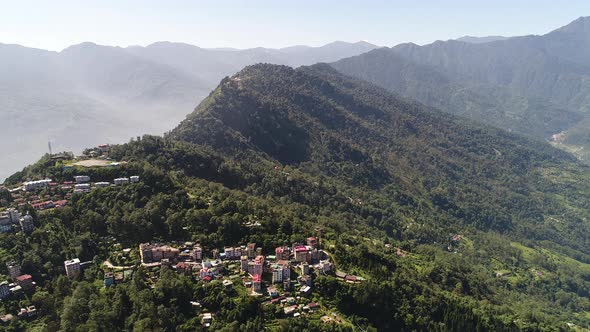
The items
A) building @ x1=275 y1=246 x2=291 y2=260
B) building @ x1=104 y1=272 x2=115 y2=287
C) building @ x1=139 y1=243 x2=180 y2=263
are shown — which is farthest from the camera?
building @ x1=275 y1=246 x2=291 y2=260

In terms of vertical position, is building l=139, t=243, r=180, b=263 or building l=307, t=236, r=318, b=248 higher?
building l=139, t=243, r=180, b=263

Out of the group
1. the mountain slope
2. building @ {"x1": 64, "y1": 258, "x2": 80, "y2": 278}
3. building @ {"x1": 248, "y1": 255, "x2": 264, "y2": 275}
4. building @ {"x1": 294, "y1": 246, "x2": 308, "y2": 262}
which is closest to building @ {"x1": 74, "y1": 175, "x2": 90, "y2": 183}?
building @ {"x1": 64, "y1": 258, "x2": 80, "y2": 278}

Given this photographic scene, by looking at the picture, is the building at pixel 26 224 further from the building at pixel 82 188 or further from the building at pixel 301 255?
the building at pixel 301 255

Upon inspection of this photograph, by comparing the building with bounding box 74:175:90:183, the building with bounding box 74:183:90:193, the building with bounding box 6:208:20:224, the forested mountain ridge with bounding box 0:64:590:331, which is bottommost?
the forested mountain ridge with bounding box 0:64:590:331

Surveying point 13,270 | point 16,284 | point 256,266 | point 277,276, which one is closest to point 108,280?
point 16,284

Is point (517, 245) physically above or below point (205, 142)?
below

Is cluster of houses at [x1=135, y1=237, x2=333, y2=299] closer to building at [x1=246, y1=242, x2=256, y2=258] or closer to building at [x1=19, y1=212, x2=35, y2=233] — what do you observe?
building at [x1=246, y1=242, x2=256, y2=258]

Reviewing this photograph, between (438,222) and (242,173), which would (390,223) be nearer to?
(438,222)

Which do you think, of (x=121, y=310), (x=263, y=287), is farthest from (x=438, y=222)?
(x=121, y=310)
